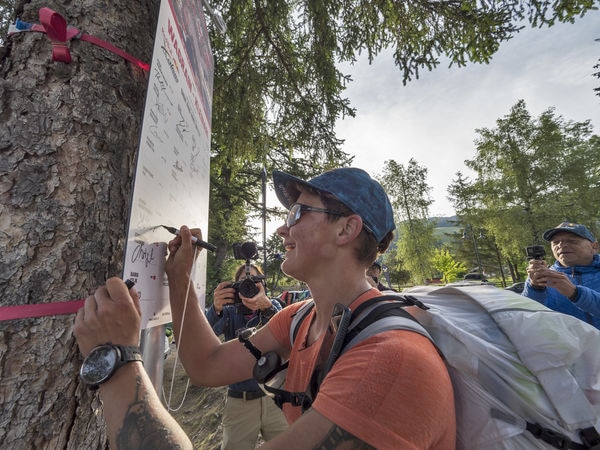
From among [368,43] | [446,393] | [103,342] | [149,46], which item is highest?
[368,43]

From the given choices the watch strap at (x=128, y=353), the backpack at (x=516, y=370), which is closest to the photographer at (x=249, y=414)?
the watch strap at (x=128, y=353)

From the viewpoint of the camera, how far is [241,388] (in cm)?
383

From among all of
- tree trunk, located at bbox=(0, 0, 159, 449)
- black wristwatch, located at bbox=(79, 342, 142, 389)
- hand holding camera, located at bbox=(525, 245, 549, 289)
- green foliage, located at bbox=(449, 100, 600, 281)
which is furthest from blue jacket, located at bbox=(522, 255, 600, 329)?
green foliage, located at bbox=(449, 100, 600, 281)

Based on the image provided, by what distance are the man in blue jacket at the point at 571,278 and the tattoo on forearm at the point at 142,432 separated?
4.31 meters

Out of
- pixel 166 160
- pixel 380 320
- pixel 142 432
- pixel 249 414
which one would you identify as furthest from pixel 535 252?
pixel 142 432

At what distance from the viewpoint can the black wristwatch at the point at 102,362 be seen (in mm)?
978

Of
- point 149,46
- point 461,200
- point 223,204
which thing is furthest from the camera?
point 461,200

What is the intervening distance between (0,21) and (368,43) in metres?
4.92

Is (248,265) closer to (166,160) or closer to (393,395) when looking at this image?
(166,160)

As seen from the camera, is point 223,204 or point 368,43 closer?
point 368,43

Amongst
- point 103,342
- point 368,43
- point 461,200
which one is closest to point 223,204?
point 368,43

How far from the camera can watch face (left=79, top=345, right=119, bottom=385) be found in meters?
0.98

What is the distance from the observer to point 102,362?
1.01 metres

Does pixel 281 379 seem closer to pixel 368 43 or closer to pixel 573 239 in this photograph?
pixel 573 239
